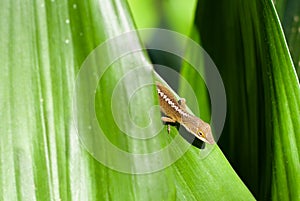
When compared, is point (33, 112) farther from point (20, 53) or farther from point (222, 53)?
point (222, 53)

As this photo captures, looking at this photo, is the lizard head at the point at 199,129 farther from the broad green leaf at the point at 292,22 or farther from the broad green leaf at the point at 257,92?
the broad green leaf at the point at 292,22

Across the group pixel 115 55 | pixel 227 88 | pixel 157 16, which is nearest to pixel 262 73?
pixel 227 88

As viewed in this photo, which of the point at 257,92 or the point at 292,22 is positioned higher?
the point at 292,22

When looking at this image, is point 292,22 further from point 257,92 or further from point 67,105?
point 67,105

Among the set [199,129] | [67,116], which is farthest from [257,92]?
[67,116]

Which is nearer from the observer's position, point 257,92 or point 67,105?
point 67,105

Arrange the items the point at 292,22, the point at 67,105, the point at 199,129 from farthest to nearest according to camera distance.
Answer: the point at 292,22 → the point at 199,129 → the point at 67,105

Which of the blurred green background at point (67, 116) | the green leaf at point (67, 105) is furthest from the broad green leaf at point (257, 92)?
the green leaf at point (67, 105)

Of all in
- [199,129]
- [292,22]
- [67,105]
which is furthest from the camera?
[292,22]
